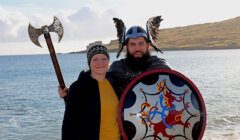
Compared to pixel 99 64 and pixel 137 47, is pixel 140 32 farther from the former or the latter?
pixel 99 64

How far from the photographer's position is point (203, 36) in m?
149

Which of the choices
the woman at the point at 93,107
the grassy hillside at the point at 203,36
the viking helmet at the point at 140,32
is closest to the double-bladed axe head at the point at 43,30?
the viking helmet at the point at 140,32

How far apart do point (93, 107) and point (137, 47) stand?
2.55 feet

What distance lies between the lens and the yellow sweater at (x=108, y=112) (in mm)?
3916

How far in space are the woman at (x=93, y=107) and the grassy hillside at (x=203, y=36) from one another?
5114 inches

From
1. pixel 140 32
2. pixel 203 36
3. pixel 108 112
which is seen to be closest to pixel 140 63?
pixel 140 32

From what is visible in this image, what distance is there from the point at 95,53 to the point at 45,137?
1139 cm

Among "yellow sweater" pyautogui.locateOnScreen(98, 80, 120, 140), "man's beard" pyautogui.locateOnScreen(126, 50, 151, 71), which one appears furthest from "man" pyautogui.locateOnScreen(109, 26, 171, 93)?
"yellow sweater" pyautogui.locateOnScreen(98, 80, 120, 140)

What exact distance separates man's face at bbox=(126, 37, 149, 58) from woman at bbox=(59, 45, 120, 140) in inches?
16.1

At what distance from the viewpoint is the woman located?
12.8 ft

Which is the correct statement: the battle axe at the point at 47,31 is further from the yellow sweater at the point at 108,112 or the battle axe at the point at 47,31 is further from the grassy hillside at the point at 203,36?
the grassy hillside at the point at 203,36

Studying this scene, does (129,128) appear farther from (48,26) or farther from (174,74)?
(48,26)

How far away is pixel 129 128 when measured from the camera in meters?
4.07

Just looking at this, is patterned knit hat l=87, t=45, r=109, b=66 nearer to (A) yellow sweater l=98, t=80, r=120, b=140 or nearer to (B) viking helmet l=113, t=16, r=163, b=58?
(A) yellow sweater l=98, t=80, r=120, b=140
